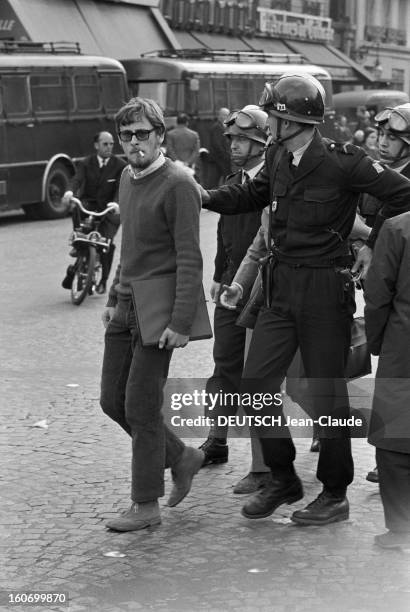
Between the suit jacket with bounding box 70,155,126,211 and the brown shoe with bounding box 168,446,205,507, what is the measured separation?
803 cm

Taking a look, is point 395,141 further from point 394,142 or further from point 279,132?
point 279,132

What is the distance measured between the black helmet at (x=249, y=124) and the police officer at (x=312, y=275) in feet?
2.52

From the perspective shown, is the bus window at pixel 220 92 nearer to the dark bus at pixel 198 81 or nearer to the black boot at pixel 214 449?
the dark bus at pixel 198 81

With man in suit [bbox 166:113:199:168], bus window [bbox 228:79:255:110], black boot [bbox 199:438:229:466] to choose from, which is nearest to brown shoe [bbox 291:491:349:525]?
black boot [bbox 199:438:229:466]

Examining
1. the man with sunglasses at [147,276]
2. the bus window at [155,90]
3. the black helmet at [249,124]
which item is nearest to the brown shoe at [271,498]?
the man with sunglasses at [147,276]

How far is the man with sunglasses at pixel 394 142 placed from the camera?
6707mm

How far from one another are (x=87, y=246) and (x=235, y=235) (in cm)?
707

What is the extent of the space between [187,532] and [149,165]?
59.2 inches

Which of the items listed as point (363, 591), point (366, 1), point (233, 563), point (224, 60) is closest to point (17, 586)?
point (233, 563)

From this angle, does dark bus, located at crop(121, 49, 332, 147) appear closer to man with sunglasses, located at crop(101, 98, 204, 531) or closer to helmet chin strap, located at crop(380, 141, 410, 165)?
helmet chin strap, located at crop(380, 141, 410, 165)

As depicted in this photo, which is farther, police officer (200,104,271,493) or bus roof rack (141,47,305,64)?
bus roof rack (141,47,305,64)

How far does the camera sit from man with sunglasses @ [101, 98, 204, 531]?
5.53m

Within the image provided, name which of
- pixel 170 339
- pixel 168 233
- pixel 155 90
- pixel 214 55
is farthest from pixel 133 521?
pixel 214 55

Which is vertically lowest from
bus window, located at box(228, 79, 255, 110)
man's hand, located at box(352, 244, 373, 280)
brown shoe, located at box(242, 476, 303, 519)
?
bus window, located at box(228, 79, 255, 110)
